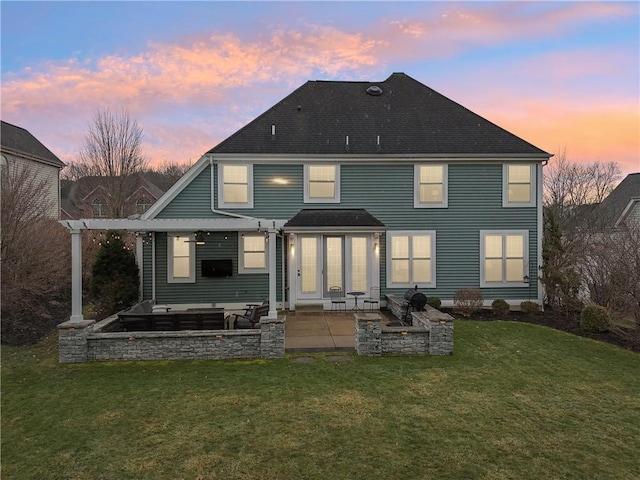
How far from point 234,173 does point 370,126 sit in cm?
555

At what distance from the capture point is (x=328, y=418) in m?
5.52

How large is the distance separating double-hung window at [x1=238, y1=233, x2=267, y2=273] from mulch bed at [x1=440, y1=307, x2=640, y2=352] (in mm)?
6742

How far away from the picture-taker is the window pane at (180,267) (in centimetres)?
Result: 1342

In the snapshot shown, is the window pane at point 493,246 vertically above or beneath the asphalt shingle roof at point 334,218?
beneath

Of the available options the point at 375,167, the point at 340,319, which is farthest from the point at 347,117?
→ the point at 340,319

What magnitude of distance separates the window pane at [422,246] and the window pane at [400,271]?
1.75ft

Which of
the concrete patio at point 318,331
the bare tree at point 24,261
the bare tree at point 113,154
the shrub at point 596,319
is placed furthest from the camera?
the bare tree at point 113,154

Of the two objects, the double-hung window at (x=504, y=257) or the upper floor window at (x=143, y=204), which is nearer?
the double-hung window at (x=504, y=257)

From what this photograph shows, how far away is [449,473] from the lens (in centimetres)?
420

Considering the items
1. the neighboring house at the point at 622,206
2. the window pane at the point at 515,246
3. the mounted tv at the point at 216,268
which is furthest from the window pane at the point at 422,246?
the neighboring house at the point at 622,206

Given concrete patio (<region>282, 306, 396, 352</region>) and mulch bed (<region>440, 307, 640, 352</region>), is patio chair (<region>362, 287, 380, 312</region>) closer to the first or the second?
concrete patio (<region>282, 306, 396, 352</region>)

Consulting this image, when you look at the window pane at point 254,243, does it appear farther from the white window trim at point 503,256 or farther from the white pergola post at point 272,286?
the white window trim at point 503,256

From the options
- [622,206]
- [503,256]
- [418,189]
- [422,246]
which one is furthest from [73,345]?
[622,206]

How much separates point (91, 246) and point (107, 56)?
26.2ft
